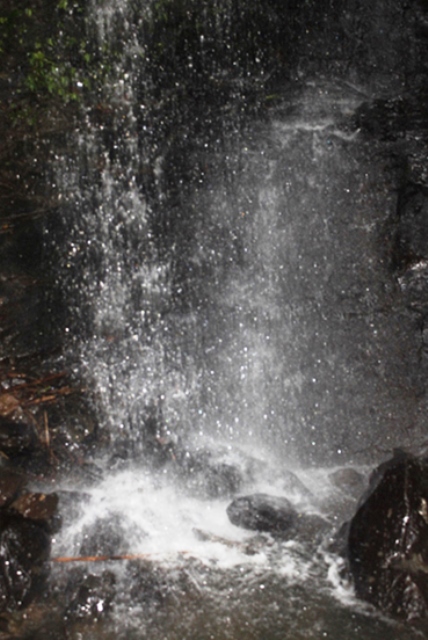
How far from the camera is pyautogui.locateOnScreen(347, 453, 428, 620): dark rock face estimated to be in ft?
11.6

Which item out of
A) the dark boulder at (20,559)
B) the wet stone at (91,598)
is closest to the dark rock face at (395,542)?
the wet stone at (91,598)

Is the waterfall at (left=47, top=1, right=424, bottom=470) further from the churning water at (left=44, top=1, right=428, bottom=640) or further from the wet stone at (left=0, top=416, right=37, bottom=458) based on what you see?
the wet stone at (left=0, top=416, right=37, bottom=458)

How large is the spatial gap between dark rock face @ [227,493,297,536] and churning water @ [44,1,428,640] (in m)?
0.44

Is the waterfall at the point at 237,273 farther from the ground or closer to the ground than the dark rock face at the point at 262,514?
farther from the ground

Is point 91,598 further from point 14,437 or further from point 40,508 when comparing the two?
point 14,437

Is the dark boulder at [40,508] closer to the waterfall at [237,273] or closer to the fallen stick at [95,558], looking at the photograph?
the fallen stick at [95,558]

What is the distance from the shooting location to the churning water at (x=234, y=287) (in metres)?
5.25

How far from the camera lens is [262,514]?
4.46 meters

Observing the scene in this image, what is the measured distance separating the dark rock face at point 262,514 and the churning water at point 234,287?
0.44 metres

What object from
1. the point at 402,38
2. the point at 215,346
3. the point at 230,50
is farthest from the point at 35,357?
the point at 402,38

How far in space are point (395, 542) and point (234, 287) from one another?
2707 mm

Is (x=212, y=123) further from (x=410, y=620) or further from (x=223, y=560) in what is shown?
(x=410, y=620)

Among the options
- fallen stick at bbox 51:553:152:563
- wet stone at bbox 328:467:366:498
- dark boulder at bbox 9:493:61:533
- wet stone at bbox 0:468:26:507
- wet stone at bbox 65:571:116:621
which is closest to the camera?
wet stone at bbox 65:571:116:621

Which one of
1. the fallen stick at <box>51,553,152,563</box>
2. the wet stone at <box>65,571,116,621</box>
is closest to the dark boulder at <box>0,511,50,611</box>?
the fallen stick at <box>51,553,152,563</box>
